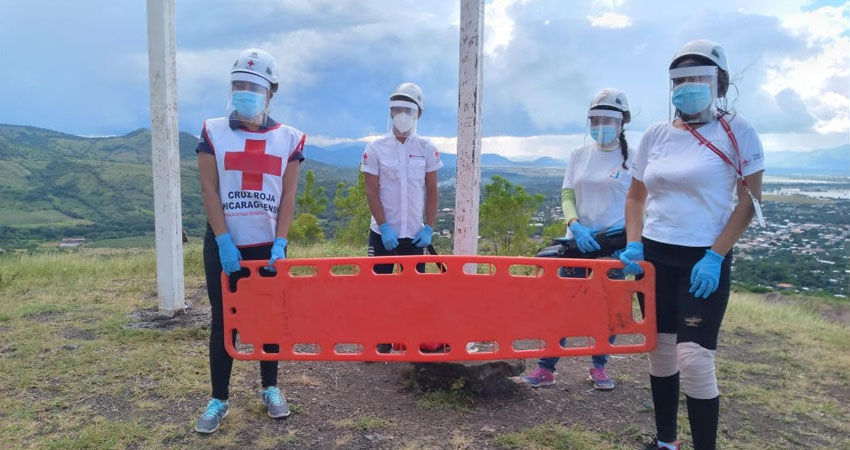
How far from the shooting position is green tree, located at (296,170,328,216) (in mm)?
18500

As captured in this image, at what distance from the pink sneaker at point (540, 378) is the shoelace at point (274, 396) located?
5.40 feet

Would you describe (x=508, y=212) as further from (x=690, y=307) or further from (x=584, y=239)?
(x=690, y=307)

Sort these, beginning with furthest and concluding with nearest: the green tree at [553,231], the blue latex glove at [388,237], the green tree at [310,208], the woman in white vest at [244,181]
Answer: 1. the green tree at [310,208]
2. the green tree at [553,231]
3. the blue latex glove at [388,237]
4. the woman in white vest at [244,181]

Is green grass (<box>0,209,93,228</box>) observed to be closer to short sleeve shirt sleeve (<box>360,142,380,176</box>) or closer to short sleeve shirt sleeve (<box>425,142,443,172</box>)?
short sleeve shirt sleeve (<box>360,142,380,176</box>)

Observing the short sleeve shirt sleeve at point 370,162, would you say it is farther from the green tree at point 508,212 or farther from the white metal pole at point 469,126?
the green tree at point 508,212

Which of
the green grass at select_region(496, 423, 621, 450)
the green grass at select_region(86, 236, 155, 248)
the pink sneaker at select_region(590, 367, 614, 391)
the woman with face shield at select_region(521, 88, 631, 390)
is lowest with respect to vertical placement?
the green grass at select_region(86, 236, 155, 248)

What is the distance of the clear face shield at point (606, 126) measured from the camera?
3.60m

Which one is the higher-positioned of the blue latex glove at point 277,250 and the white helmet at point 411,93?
the white helmet at point 411,93

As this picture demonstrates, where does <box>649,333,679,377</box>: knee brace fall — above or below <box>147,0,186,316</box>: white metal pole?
below

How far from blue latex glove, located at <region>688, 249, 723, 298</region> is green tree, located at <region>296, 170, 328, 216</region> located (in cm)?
1660

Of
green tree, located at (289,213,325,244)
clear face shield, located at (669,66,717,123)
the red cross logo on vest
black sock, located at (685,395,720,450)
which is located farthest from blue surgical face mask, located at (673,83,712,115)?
green tree, located at (289,213,325,244)

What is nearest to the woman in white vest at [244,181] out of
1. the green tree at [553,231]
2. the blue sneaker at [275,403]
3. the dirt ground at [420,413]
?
the blue sneaker at [275,403]

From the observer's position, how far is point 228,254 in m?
2.94

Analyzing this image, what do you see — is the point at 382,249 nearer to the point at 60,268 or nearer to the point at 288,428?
the point at 288,428
